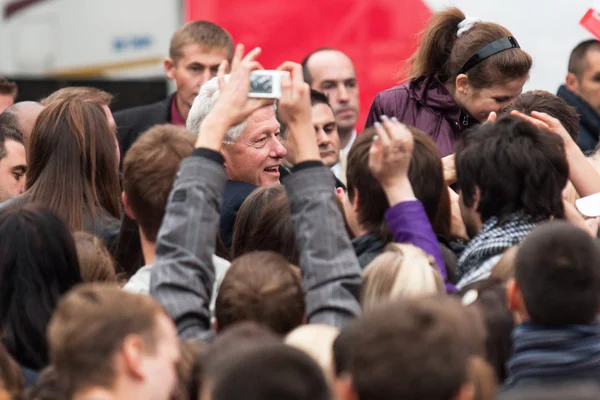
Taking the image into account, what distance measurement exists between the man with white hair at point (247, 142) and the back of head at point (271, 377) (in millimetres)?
2509

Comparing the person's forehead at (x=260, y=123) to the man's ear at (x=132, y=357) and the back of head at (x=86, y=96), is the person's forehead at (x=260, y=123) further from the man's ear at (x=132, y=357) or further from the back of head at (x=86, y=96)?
the man's ear at (x=132, y=357)

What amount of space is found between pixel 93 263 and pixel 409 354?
1502 mm

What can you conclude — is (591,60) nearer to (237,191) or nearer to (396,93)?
(396,93)

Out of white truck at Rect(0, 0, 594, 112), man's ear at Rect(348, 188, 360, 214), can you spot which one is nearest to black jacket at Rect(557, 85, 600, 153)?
white truck at Rect(0, 0, 594, 112)

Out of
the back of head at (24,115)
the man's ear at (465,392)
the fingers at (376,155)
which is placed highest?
the fingers at (376,155)

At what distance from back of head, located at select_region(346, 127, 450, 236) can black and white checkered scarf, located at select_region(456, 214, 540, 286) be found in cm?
16

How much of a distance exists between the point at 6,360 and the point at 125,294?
410 mm

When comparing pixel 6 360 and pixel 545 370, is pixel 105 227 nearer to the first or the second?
pixel 6 360

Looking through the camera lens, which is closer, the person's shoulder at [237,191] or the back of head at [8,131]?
the person's shoulder at [237,191]

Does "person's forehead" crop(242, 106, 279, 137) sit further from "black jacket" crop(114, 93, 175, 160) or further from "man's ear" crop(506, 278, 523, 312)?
"man's ear" crop(506, 278, 523, 312)

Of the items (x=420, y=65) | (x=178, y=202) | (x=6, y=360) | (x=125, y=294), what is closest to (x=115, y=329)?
(x=125, y=294)

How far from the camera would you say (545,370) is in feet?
8.79

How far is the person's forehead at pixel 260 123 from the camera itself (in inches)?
181

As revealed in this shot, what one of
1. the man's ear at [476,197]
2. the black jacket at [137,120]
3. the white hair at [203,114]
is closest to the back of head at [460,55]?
the white hair at [203,114]
